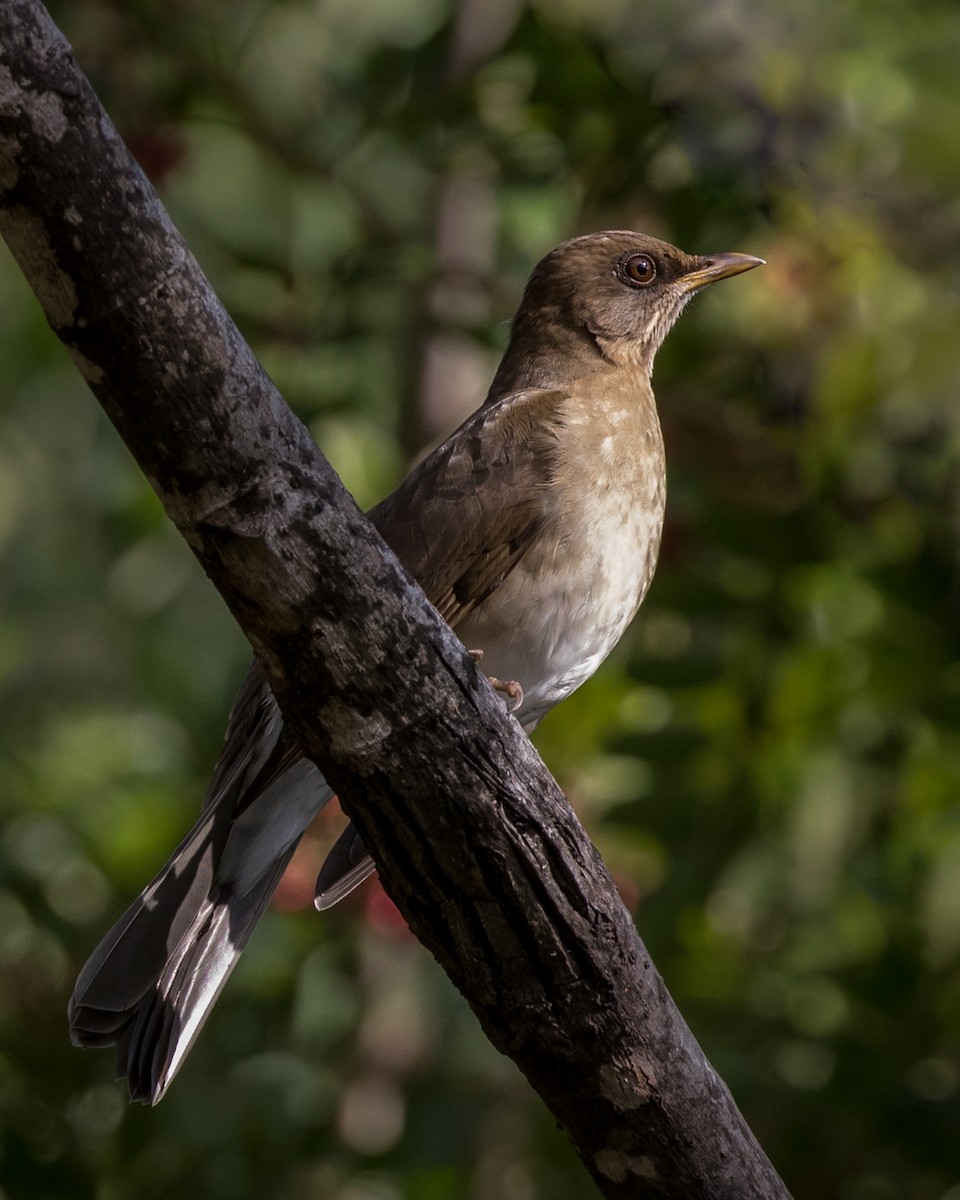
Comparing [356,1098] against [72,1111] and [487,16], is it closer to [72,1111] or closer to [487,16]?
[72,1111]

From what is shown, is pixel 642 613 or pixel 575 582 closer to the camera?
pixel 575 582

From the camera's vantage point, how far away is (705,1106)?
311 cm

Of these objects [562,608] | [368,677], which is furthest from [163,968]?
[368,677]

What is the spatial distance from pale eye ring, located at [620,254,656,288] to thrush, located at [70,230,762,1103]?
616mm

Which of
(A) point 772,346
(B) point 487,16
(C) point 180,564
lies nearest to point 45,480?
(C) point 180,564

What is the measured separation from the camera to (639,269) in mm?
4961

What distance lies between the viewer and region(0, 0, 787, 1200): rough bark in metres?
2.40

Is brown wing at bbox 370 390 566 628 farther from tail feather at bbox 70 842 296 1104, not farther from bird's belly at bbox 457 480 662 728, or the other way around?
tail feather at bbox 70 842 296 1104

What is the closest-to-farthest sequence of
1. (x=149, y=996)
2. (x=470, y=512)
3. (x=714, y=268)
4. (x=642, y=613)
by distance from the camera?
(x=149, y=996), (x=470, y=512), (x=714, y=268), (x=642, y=613)

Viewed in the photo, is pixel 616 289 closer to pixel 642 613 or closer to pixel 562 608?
pixel 642 613

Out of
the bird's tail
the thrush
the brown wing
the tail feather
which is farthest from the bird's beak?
the tail feather

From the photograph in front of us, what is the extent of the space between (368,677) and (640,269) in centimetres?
256

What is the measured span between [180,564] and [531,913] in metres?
2.97

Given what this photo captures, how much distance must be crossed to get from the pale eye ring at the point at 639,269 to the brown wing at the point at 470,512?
0.96 meters
